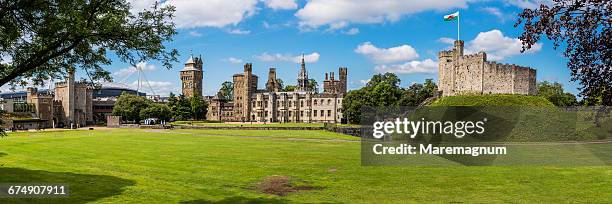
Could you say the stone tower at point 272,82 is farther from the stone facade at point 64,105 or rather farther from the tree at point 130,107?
the stone facade at point 64,105

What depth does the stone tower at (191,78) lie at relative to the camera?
155m

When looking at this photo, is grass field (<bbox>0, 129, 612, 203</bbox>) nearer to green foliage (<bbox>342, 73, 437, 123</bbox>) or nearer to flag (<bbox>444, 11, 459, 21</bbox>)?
flag (<bbox>444, 11, 459, 21</bbox>)

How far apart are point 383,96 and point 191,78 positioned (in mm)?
86170

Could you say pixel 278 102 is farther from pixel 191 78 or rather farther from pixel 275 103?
pixel 191 78

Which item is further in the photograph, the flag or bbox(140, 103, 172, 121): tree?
bbox(140, 103, 172, 121): tree

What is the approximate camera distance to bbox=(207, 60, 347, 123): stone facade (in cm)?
12175

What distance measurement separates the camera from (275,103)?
12925 centimetres

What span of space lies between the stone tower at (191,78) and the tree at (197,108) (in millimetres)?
27419

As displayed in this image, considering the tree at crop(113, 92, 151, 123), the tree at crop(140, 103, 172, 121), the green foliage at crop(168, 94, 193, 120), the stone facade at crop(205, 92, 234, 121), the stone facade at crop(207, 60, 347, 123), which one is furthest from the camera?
the stone facade at crop(205, 92, 234, 121)

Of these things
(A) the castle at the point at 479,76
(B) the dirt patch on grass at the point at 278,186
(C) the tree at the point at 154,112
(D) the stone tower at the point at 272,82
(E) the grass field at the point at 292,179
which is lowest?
(B) the dirt patch on grass at the point at 278,186

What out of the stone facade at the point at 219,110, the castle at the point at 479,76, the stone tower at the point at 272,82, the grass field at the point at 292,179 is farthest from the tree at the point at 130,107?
the grass field at the point at 292,179

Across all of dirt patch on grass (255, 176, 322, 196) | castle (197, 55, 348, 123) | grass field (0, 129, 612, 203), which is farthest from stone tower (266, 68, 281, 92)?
dirt patch on grass (255, 176, 322, 196)

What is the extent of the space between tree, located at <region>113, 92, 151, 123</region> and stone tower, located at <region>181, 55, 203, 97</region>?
156 feet

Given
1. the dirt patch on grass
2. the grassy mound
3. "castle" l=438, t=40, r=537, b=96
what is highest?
"castle" l=438, t=40, r=537, b=96
